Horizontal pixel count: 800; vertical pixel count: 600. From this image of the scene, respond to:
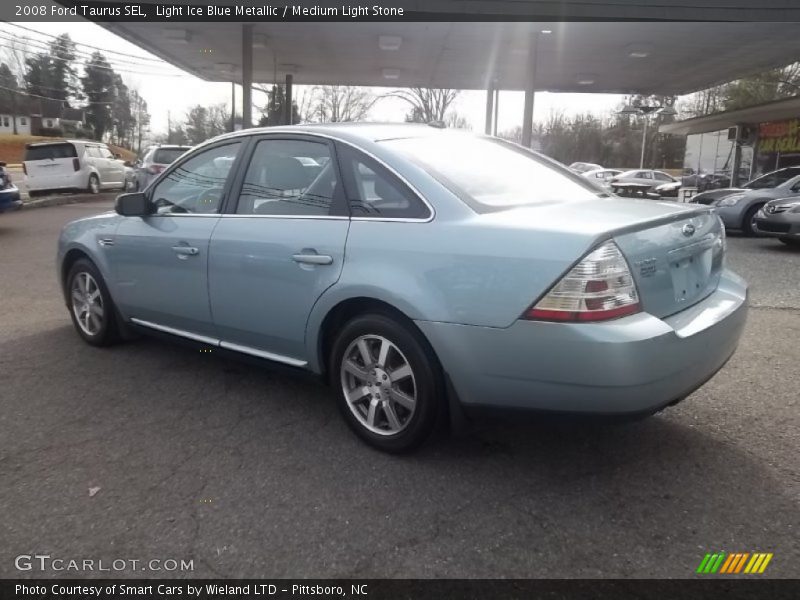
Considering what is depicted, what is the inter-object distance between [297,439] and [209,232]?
4.50 feet

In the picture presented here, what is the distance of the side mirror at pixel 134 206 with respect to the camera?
4328 mm

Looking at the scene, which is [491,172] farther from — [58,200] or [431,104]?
[431,104]

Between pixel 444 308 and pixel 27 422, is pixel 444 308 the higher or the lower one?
the higher one

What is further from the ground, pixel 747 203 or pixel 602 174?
pixel 602 174

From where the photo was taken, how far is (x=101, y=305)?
4.80 metres

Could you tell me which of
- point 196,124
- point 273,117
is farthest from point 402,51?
point 196,124

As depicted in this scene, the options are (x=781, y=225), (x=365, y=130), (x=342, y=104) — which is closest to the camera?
(x=365, y=130)

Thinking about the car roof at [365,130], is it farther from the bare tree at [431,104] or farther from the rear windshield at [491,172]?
the bare tree at [431,104]

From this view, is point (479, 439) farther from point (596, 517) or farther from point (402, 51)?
point (402, 51)

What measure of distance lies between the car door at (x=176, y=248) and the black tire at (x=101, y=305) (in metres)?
0.22

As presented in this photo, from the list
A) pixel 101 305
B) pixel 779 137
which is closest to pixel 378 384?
pixel 101 305

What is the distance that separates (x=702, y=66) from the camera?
61.1 feet

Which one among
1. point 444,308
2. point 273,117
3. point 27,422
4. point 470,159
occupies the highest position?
point 273,117

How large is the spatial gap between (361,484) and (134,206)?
2.60 meters
